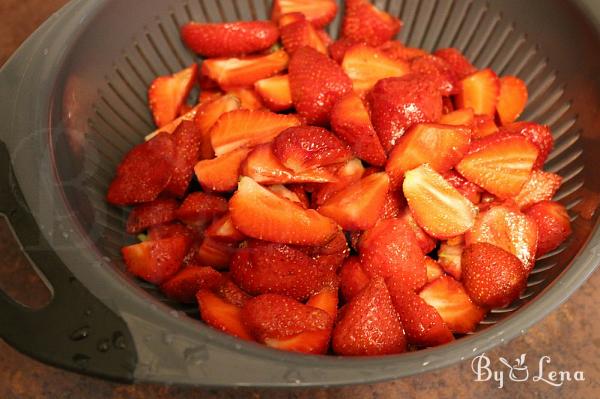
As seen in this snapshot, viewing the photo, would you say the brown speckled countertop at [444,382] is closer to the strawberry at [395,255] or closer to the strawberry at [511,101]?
the strawberry at [395,255]

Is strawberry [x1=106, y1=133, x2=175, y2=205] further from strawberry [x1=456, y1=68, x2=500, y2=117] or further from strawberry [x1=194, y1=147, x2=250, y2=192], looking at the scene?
strawberry [x1=456, y1=68, x2=500, y2=117]

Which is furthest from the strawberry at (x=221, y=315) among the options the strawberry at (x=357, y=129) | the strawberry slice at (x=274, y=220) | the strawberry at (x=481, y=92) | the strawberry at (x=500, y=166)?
the strawberry at (x=481, y=92)

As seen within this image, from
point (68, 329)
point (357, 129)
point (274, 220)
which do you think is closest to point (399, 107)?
point (357, 129)

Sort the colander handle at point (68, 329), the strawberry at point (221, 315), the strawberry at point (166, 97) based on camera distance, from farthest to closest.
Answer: the strawberry at point (166, 97) → the strawberry at point (221, 315) → the colander handle at point (68, 329)

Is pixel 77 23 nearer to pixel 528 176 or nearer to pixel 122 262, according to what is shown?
pixel 122 262

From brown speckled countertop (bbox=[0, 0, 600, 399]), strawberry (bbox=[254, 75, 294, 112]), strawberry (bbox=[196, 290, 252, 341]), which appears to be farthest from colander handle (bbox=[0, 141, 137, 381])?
strawberry (bbox=[254, 75, 294, 112])

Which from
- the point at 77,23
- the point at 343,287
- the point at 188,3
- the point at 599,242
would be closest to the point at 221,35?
the point at 188,3

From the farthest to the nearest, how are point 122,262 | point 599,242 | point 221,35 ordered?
point 221,35, point 122,262, point 599,242
